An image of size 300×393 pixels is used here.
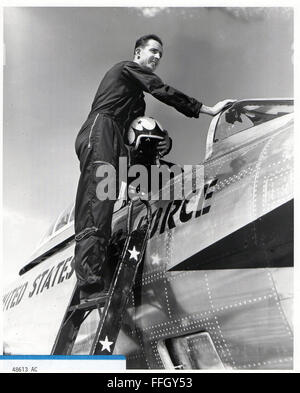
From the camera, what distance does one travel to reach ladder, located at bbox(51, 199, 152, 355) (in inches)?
198

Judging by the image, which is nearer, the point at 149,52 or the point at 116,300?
the point at 116,300

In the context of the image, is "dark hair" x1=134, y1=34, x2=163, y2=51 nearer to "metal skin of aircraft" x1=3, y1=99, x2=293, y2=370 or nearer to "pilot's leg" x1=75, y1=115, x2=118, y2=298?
"pilot's leg" x1=75, y1=115, x2=118, y2=298

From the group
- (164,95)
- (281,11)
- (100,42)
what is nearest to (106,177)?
(164,95)

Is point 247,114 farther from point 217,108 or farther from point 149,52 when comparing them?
point 149,52

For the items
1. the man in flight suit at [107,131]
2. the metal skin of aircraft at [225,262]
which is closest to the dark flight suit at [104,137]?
the man in flight suit at [107,131]

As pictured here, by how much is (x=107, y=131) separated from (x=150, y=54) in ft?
3.27

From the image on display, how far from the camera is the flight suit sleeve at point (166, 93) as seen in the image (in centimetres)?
547

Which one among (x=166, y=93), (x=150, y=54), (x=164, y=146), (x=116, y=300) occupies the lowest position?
(x=116, y=300)

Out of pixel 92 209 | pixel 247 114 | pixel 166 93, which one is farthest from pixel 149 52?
pixel 92 209

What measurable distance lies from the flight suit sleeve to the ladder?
96 cm

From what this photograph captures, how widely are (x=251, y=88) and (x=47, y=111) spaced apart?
7.18 feet

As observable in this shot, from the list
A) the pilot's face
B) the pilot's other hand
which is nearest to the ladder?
the pilot's other hand

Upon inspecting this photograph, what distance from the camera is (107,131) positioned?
5.54m
